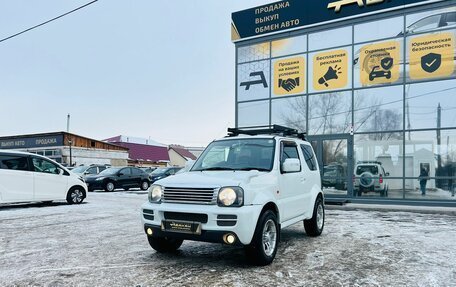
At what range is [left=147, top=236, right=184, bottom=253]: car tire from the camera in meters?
6.12

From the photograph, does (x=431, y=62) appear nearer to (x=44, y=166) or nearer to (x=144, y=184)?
(x=44, y=166)

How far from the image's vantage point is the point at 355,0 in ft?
52.2

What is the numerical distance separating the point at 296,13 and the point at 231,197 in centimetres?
1401

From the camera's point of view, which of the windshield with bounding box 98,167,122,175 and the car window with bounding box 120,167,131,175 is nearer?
the windshield with bounding box 98,167,122,175

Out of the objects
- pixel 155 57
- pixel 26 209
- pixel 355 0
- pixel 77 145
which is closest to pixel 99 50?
pixel 155 57

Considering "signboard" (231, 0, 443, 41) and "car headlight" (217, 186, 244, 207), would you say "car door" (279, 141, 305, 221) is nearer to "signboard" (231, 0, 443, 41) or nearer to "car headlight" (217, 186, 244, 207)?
"car headlight" (217, 186, 244, 207)

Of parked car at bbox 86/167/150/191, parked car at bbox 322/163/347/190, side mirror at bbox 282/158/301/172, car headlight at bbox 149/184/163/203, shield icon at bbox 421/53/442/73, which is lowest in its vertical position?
parked car at bbox 86/167/150/191

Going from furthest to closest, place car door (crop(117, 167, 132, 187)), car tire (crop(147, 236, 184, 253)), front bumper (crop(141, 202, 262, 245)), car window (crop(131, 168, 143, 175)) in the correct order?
car window (crop(131, 168, 143, 175)) → car door (crop(117, 167, 132, 187)) → car tire (crop(147, 236, 184, 253)) → front bumper (crop(141, 202, 262, 245))

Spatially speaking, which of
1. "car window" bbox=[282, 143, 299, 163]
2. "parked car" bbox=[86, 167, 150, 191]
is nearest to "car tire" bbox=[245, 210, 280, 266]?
"car window" bbox=[282, 143, 299, 163]

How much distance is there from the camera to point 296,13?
17.2 meters

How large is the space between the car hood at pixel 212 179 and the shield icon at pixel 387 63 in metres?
11.6

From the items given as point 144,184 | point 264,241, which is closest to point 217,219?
point 264,241

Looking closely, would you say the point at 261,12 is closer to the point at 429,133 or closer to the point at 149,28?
the point at 149,28

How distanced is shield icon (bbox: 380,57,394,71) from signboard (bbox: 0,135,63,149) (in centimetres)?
3763
